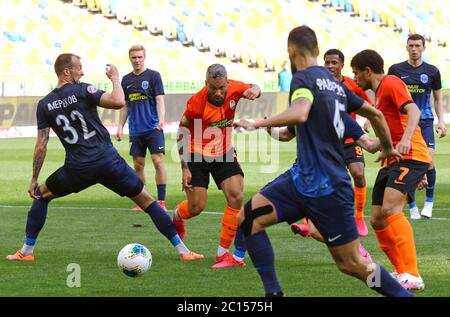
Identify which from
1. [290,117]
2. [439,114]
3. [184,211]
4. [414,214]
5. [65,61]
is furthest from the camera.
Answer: [439,114]

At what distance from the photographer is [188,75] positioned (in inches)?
1687

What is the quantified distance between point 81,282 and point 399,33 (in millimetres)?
48125

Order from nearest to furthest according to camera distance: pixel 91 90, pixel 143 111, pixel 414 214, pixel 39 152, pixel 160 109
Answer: pixel 91 90 → pixel 39 152 → pixel 414 214 → pixel 160 109 → pixel 143 111

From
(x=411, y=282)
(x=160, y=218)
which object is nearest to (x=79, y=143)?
(x=160, y=218)

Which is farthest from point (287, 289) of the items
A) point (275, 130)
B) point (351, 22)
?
point (351, 22)

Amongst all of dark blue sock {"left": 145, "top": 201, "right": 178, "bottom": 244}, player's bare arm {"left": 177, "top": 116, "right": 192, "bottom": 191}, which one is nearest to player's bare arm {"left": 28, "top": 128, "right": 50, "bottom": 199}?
dark blue sock {"left": 145, "top": 201, "right": 178, "bottom": 244}

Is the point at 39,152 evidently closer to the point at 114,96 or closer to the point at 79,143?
the point at 79,143

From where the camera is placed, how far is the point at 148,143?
621 inches

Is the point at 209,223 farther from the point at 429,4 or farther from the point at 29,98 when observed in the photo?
the point at 429,4

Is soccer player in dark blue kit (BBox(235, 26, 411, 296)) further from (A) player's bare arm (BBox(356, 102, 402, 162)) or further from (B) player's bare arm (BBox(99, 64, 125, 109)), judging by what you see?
(B) player's bare arm (BBox(99, 64, 125, 109))

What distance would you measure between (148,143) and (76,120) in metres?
5.72

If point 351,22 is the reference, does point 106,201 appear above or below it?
below

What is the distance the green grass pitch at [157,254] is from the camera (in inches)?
344

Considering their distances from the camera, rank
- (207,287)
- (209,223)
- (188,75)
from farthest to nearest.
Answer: (188,75)
(209,223)
(207,287)
